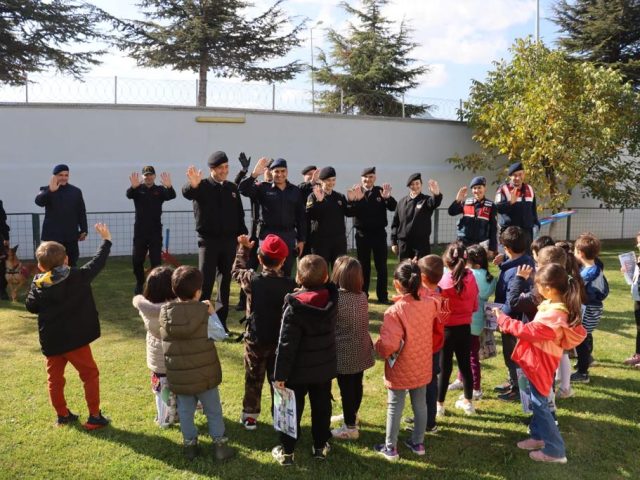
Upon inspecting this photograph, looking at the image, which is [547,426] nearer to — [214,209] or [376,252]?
[214,209]

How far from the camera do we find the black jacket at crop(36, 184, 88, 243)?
691 centimetres

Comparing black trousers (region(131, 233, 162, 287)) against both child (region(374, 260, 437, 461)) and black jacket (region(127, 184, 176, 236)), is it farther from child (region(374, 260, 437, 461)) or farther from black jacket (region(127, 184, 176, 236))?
child (region(374, 260, 437, 461))

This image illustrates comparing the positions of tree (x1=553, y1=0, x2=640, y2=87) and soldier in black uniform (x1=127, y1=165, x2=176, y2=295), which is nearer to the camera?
soldier in black uniform (x1=127, y1=165, x2=176, y2=295)

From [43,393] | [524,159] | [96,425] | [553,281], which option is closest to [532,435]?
[553,281]

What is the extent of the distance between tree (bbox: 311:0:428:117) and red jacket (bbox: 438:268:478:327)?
789 inches

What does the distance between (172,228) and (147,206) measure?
4.99 meters

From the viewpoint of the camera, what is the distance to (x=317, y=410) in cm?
338

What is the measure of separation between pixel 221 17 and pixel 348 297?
17.6 m

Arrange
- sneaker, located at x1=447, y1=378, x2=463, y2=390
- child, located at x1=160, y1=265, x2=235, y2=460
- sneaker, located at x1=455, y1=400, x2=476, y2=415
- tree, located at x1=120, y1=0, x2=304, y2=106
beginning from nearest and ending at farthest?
child, located at x1=160, y1=265, x2=235, y2=460 < sneaker, located at x1=455, y1=400, x2=476, y2=415 < sneaker, located at x1=447, y1=378, x2=463, y2=390 < tree, located at x1=120, y1=0, x2=304, y2=106

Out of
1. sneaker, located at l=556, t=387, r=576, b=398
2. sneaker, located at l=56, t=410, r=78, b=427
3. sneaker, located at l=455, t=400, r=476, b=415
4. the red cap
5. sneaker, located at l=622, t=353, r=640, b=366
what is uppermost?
the red cap

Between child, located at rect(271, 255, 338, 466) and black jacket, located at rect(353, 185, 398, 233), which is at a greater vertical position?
black jacket, located at rect(353, 185, 398, 233)

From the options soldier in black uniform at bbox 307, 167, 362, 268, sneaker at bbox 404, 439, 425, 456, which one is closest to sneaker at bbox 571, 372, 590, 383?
sneaker at bbox 404, 439, 425, 456

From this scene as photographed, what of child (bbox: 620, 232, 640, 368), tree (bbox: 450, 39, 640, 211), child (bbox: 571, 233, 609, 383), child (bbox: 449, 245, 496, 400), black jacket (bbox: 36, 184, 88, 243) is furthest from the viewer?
tree (bbox: 450, 39, 640, 211)

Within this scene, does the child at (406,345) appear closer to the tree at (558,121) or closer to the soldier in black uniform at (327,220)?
the soldier in black uniform at (327,220)
